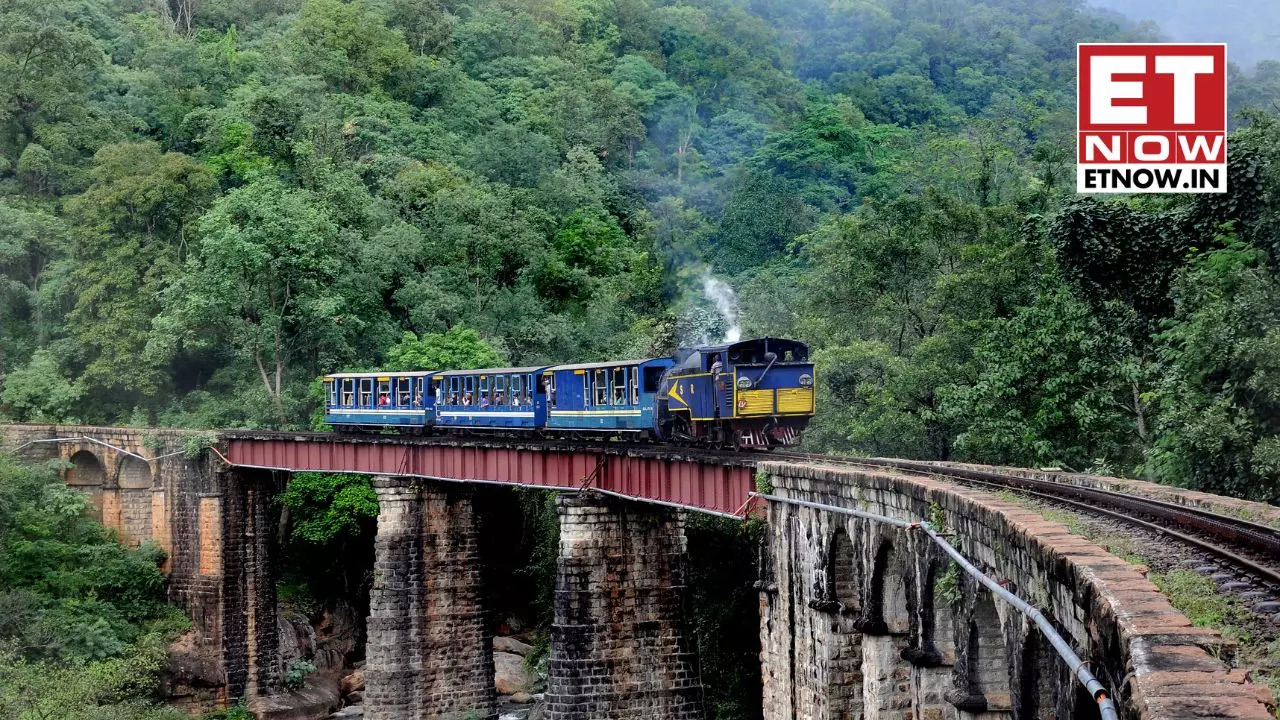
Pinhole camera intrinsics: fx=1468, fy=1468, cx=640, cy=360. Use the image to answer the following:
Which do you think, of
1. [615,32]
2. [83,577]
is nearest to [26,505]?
[83,577]

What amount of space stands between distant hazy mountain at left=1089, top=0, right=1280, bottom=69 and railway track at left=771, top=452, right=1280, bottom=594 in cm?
11707

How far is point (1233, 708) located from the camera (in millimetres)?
7285

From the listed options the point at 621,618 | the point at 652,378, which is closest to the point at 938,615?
the point at 652,378

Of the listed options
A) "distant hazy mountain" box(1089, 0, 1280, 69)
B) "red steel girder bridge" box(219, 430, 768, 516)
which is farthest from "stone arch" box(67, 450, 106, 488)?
"distant hazy mountain" box(1089, 0, 1280, 69)

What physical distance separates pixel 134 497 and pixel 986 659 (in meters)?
39.2

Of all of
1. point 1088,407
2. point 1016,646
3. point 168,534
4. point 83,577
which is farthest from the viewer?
point 168,534

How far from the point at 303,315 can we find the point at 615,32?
51.4 m

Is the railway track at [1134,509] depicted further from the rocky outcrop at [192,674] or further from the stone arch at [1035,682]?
the rocky outcrop at [192,674]

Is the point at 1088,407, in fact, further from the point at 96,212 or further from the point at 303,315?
the point at 96,212

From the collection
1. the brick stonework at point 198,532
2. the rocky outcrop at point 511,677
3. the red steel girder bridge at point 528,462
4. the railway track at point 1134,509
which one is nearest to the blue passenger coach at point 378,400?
the red steel girder bridge at point 528,462

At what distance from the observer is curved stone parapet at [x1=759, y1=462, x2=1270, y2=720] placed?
28.1 feet

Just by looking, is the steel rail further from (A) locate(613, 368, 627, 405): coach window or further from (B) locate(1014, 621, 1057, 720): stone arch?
(A) locate(613, 368, 627, 405): coach window

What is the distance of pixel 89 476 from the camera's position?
163ft

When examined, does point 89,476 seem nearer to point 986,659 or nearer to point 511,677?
point 511,677
